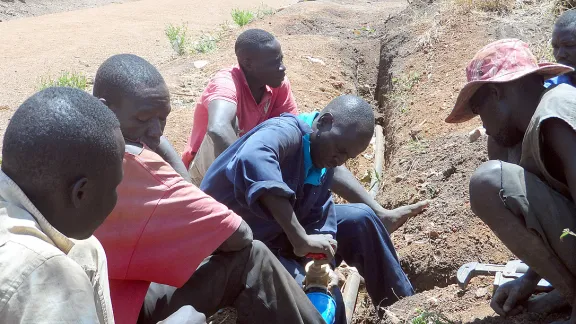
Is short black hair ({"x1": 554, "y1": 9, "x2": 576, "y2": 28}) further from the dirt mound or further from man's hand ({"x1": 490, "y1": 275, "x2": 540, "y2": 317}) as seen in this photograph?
man's hand ({"x1": 490, "y1": 275, "x2": 540, "y2": 317})

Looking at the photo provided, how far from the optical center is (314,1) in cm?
1383

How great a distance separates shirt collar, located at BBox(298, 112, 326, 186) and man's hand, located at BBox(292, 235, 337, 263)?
14.8 inches

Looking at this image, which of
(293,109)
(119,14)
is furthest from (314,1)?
(293,109)

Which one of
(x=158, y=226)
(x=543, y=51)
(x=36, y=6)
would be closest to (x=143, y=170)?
(x=158, y=226)

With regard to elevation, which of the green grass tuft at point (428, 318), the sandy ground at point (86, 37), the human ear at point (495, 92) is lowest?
the sandy ground at point (86, 37)

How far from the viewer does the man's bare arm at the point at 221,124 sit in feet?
15.0

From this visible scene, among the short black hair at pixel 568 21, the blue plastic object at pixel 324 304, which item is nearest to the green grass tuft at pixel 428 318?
the blue plastic object at pixel 324 304

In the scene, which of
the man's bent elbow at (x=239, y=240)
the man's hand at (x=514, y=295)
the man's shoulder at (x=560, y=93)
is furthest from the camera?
the man's hand at (x=514, y=295)

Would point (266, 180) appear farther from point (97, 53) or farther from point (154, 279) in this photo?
point (97, 53)

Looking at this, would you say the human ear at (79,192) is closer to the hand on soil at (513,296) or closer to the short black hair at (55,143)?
the short black hair at (55,143)

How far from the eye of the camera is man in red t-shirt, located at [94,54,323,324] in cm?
288

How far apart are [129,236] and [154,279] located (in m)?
0.21

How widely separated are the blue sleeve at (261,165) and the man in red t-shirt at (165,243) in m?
0.27

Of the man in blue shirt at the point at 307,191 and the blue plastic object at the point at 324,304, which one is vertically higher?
the man in blue shirt at the point at 307,191
